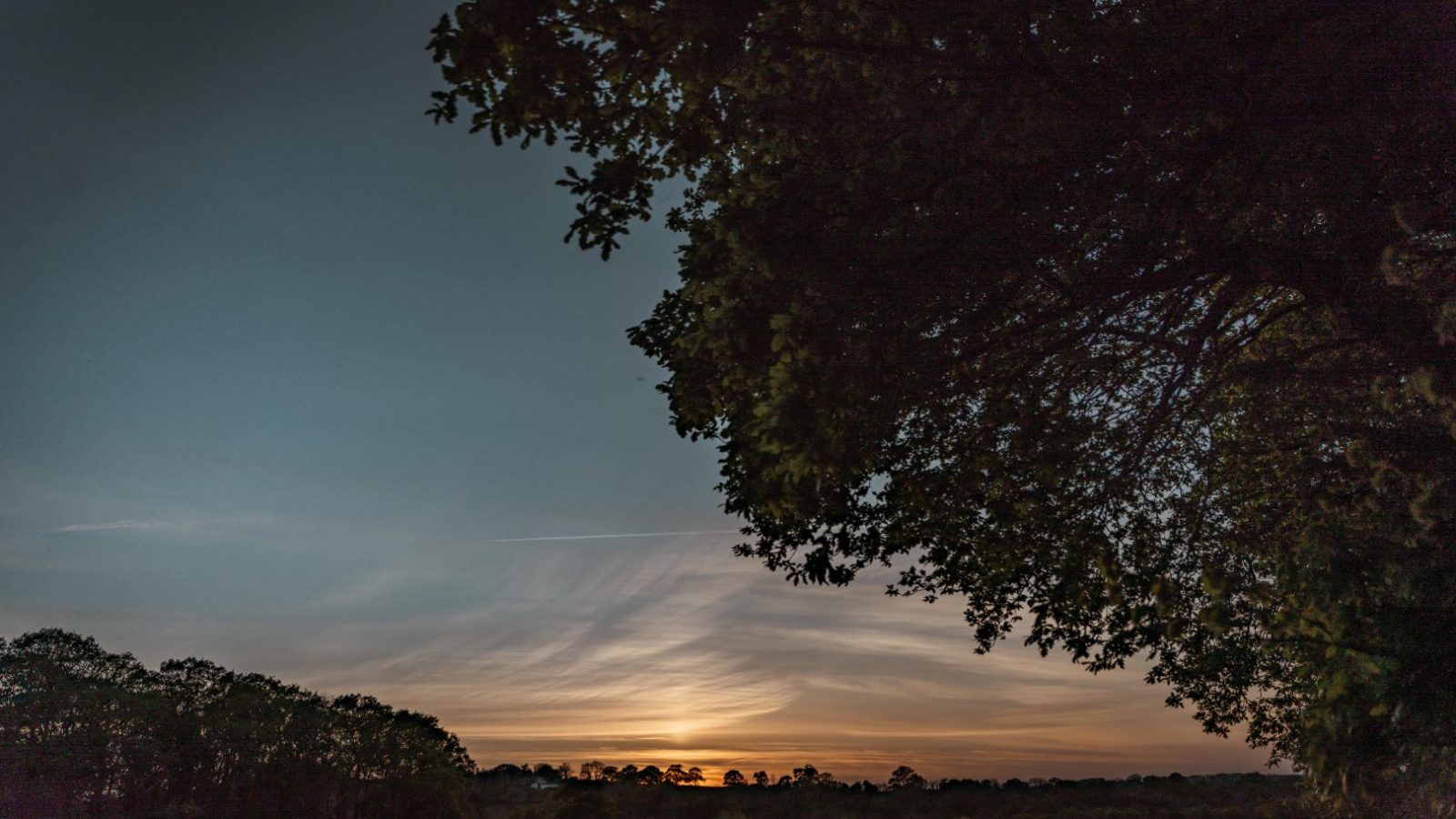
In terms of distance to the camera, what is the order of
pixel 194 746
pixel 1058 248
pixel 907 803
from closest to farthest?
pixel 1058 248, pixel 194 746, pixel 907 803

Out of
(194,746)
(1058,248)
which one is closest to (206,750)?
(194,746)

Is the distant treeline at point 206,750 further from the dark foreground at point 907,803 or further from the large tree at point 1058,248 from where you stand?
the large tree at point 1058,248

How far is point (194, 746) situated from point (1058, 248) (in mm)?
20817

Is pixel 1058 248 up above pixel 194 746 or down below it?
above

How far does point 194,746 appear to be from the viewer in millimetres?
22594

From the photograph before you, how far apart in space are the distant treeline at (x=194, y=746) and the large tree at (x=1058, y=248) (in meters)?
13.9

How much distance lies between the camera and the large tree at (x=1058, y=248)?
1156 cm

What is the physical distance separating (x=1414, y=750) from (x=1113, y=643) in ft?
16.6

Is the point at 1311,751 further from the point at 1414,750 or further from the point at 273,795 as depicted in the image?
the point at 273,795

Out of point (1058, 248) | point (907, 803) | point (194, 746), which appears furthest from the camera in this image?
point (907, 803)

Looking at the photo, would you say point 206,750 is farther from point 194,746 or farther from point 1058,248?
point 1058,248

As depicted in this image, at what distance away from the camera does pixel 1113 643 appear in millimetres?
18312

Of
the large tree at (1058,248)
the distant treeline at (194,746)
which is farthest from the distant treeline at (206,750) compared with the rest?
the large tree at (1058,248)

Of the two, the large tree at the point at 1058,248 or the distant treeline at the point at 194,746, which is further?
the distant treeline at the point at 194,746
